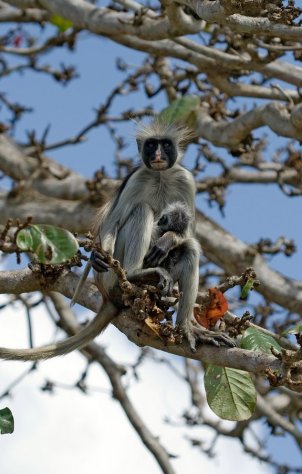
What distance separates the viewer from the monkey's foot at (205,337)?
508cm

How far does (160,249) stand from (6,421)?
61.9 inches

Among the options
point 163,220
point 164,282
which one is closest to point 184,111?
point 163,220

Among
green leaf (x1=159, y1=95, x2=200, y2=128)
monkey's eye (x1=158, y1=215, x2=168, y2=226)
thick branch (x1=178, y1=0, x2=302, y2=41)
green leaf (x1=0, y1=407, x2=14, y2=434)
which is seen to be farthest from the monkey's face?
green leaf (x1=159, y1=95, x2=200, y2=128)

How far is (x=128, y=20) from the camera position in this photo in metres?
7.73

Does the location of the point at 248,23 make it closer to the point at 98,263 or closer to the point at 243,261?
the point at 98,263

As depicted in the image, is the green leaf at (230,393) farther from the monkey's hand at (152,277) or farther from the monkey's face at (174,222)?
the monkey's face at (174,222)

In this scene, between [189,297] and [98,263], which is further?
[189,297]

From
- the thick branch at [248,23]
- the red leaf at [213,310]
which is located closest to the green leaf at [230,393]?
the red leaf at [213,310]

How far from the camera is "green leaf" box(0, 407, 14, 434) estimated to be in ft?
16.1

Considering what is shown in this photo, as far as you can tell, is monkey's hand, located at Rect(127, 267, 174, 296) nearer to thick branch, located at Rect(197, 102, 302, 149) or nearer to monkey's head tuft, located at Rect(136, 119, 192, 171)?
monkey's head tuft, located at Rect(136, 119, 192, 171)

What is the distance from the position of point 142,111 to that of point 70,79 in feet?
3.73

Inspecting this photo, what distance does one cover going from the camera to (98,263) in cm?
532

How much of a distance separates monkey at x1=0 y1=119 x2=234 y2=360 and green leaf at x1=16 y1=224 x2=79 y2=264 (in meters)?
0.14

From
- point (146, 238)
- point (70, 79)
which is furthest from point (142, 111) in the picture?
point (146, 238)
